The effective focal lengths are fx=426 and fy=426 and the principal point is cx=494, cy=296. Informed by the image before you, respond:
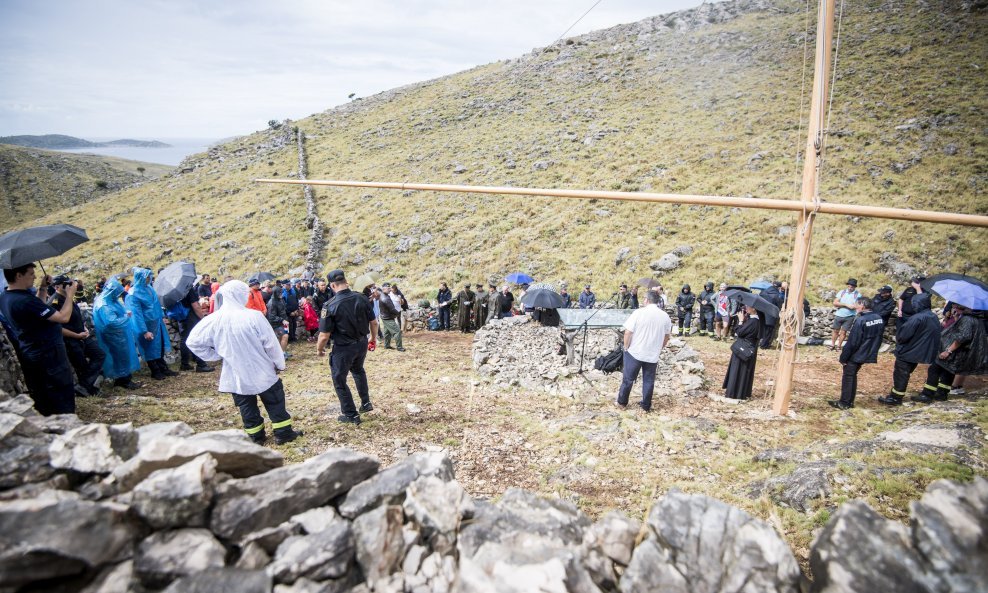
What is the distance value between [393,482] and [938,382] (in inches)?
457


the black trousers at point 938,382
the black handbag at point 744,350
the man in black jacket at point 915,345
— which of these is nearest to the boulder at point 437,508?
the black handbag at point 744,350

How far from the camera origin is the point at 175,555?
2.88 meters

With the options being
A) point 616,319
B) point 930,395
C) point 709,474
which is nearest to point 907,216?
point 709,474

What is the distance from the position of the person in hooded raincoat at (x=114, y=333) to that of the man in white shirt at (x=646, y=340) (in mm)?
11105

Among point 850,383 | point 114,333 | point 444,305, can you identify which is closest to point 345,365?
point 114,333

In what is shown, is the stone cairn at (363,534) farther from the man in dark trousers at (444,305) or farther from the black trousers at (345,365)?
the man in dark trousers at (444,305)

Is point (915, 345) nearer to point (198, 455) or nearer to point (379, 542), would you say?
point (379, 542)

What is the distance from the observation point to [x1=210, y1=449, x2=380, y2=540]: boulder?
3.18m

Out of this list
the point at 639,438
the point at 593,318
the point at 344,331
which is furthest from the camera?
the point at 593,318

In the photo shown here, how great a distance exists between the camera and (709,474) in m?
6.04

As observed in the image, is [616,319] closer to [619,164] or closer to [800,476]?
[800,476]

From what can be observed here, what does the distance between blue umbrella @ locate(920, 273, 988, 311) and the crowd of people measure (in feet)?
1.09

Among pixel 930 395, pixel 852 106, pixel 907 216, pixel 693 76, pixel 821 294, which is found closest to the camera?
pixel 907 216

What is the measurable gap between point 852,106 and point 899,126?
5.07m
